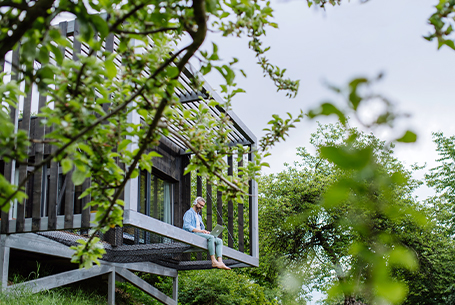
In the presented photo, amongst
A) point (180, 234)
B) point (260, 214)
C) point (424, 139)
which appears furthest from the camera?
point (260, 214)

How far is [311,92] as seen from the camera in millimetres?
840

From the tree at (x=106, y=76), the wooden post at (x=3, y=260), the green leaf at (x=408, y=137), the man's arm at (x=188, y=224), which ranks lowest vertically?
the wooden post at (x=3, y=260)

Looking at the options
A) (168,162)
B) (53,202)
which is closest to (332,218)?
(168,162)

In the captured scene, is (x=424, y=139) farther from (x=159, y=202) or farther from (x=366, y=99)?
(x=159, y=202)

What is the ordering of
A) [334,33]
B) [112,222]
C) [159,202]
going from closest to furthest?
[334,33] → [112,222] → [159,202]

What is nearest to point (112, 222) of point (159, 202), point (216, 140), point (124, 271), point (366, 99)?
point (216, 140)

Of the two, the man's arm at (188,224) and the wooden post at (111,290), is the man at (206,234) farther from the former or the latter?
the wooden post at (111,290)

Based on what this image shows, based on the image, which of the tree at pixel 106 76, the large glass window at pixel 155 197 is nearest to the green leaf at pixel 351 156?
the tree at pixel 106 76

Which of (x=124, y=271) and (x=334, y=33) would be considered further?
(x=124, y=271)

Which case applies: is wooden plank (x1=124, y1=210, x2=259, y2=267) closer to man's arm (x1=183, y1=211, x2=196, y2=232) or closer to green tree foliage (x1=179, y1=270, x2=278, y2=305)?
man's arm (x1=183, y1=211, x2=196, y2=232)

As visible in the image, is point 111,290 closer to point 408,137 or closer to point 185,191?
point 185,191

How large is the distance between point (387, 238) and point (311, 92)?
295 millimetres

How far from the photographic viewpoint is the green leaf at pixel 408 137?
63cm

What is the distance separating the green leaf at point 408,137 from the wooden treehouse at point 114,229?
2043 mm
